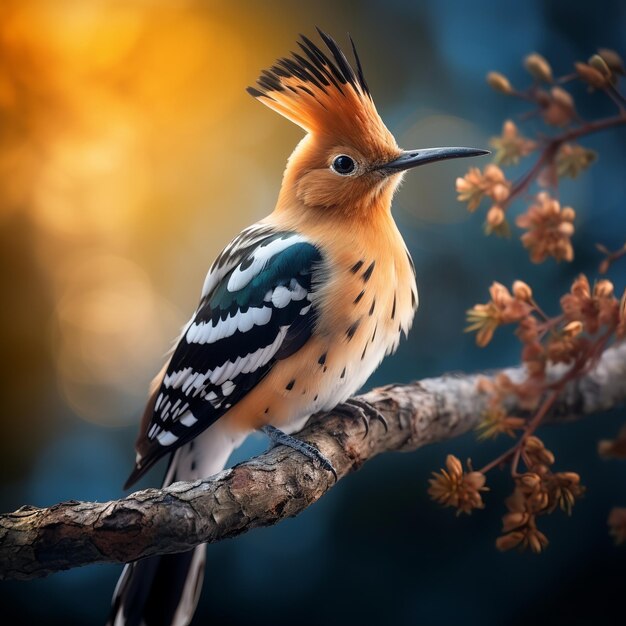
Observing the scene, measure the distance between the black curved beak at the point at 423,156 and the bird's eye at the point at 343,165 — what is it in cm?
3

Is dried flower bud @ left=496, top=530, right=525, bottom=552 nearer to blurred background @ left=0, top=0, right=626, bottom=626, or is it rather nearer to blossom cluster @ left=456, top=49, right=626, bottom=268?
blurred background @ left=0, top=0, right=626, bottom=626

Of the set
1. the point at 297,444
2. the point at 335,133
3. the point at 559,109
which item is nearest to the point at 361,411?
the point at 297,444

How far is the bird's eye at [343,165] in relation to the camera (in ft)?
2.84

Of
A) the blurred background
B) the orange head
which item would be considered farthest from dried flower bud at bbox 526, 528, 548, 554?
the orange head

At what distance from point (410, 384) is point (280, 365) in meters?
0.26

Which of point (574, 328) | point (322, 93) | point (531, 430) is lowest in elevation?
point (531, 430)

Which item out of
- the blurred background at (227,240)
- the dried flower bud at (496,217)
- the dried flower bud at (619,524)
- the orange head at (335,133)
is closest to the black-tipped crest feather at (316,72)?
the orange head at (335,133)

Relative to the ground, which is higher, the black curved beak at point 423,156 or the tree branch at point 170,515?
the black curved beak at point 423,156

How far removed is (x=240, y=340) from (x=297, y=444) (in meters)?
0.14

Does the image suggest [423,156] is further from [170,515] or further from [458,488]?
[170,515]

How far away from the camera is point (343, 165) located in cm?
87

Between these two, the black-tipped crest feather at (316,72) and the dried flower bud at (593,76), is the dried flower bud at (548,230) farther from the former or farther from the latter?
the black-tipped crest feather at (316,72)

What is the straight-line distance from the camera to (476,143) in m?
1.07

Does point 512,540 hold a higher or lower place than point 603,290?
lower
